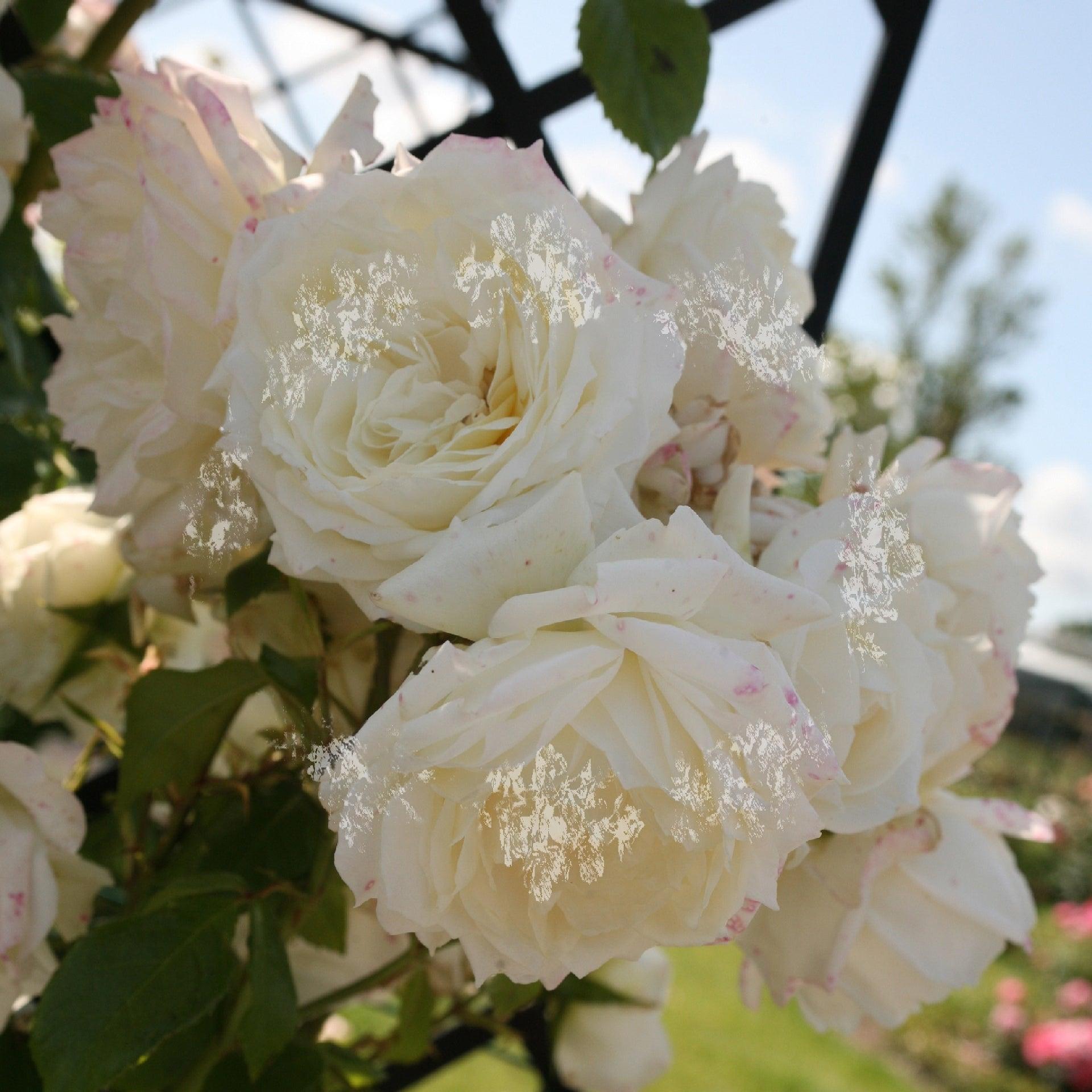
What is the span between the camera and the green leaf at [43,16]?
19.8 inches

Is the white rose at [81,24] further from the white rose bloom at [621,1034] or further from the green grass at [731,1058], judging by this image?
the green grass at [731,1058]

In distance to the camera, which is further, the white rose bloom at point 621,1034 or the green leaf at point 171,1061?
the white rose bloom at point 621,1034

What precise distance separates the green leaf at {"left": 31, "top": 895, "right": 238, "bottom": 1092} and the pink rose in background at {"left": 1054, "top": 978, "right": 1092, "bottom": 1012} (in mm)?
3285

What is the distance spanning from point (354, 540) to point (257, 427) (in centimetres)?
4

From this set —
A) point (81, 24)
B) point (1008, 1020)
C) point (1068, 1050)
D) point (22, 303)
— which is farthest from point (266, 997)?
point (1008, 1020)

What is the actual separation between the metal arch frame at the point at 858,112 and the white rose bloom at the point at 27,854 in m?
0.25

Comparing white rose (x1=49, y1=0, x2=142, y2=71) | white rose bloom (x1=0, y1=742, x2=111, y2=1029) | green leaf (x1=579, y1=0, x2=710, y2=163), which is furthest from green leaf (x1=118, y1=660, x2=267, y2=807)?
white rose (x1=49, y1=0, x2=142, y2=71)

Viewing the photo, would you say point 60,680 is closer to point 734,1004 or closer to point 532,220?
point 532,220

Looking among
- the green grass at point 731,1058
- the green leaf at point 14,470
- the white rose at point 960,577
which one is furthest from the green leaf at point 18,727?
the green grass at point 731,1058

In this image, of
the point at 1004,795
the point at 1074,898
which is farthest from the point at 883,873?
the point at 1004,795

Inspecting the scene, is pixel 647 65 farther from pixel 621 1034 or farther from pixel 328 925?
pixel 621 1034

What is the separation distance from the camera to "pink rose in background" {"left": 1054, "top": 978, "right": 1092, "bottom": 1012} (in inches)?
120

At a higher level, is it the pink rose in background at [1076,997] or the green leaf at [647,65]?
the green leaf at [647,65]

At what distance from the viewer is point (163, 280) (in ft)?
1.03
